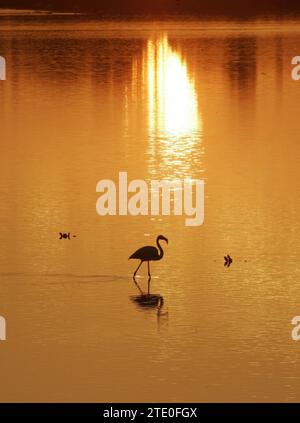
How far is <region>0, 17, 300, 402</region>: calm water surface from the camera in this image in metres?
9.15

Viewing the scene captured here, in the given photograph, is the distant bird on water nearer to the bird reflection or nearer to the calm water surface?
the calm water surface

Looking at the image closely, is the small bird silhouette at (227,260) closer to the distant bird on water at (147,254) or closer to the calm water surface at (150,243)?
the calm water surface at (150,243)

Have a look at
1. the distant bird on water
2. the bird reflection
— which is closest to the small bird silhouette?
the distant bird on water

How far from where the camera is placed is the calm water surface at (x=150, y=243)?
9148mm

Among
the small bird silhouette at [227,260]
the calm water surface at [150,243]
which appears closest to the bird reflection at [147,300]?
the calm water surface at [150,243]

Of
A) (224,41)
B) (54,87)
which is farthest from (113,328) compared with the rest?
(224,41)

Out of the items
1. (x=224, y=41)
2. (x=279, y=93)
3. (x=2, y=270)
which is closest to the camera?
(x=2, y=270)

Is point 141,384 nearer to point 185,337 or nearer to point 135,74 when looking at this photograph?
point 185,337

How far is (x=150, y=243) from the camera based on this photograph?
1186 centimetres

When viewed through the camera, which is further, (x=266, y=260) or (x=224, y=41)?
(x=224, y=41)

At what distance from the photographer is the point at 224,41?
3066 centimetres

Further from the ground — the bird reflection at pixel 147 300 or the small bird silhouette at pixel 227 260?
the small bird silhouette at pixel 227 260

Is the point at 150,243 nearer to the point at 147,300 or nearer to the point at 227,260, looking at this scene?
the point at 227,260
